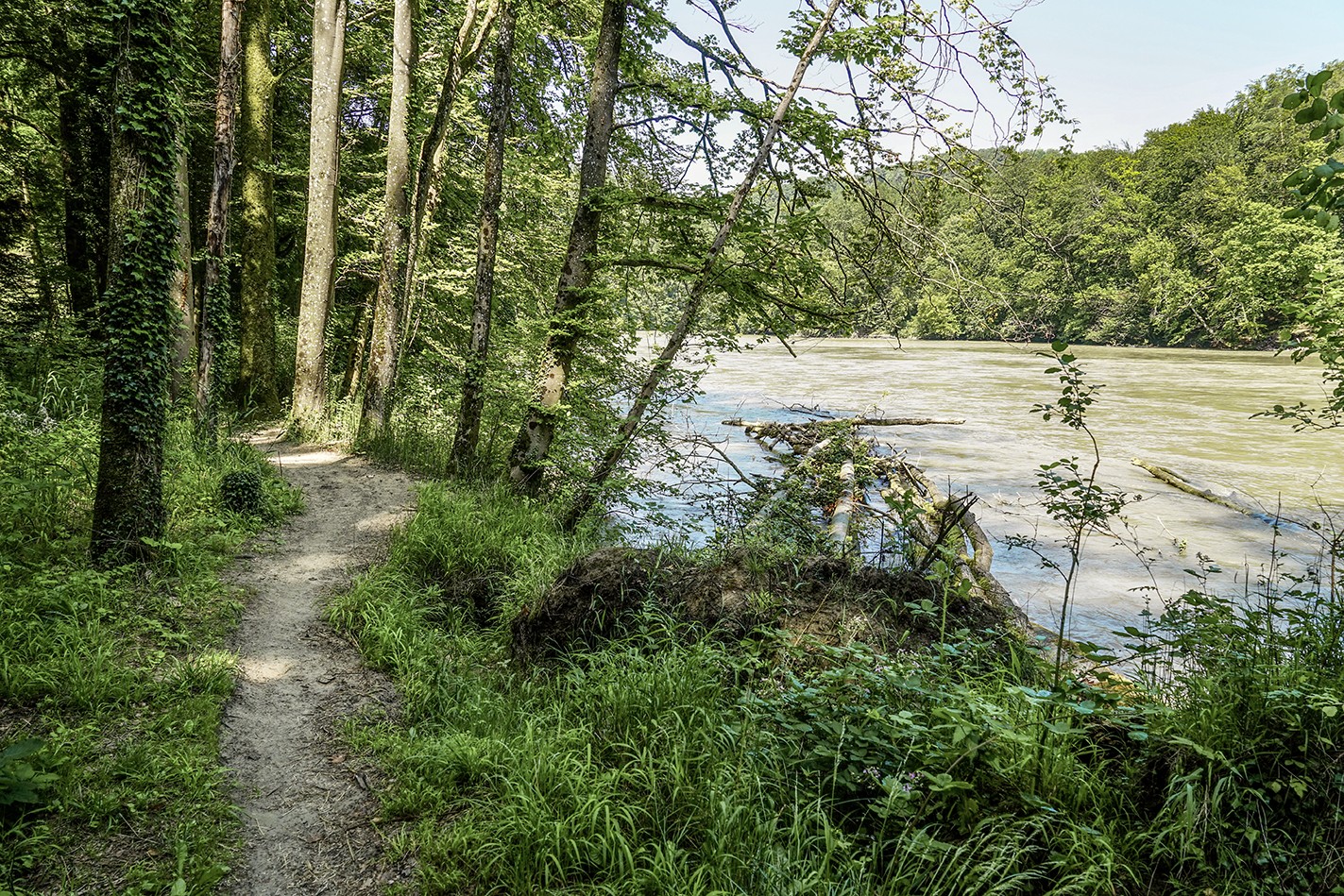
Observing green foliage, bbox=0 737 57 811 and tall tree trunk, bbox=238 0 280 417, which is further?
tall tree trunk, bbox=238 0 280 417

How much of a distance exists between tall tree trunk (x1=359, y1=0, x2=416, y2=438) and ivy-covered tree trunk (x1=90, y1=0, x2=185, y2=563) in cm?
546

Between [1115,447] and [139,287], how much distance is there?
18374 millimetres

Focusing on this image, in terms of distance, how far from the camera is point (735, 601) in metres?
4.72

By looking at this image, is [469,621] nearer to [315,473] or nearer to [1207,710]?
[315,473]

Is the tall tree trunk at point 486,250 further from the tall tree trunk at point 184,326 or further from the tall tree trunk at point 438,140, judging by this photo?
the tall tree trunk at point 184,326

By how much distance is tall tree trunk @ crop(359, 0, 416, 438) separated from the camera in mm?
10266

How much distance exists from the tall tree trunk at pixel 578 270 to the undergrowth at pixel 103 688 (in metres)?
3.16

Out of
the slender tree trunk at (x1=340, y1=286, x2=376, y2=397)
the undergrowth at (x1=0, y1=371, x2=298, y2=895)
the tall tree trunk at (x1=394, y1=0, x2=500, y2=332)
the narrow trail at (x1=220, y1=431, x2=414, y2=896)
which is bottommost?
the narrow trail at (x1=220, y1=431, x2=414, y2=896)

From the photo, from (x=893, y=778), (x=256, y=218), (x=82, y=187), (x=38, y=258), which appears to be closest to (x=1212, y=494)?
(x=893, y=778)

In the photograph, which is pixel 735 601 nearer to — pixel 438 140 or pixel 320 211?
pixel 320 211

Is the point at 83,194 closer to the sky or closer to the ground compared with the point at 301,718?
closer to the sky

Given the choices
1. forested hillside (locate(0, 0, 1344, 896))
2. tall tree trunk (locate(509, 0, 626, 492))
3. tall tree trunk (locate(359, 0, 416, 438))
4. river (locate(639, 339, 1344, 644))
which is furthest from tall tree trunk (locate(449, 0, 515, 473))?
river (locate(639, 339, 1344, 644))

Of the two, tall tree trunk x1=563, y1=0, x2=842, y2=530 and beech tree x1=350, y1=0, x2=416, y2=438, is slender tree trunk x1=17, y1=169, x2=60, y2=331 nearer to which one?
beech tree x1=350, y1=0, x2=416, y2=438

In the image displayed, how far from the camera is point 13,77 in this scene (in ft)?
35.9
